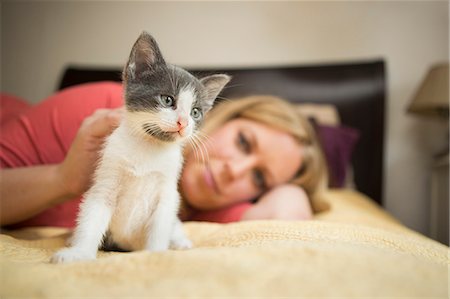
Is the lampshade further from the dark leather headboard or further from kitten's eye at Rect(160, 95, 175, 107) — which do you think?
kitten's eye at Rect(160, 95, 175, 107)

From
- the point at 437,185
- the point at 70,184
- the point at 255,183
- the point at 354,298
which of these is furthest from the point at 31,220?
the point at 437,185

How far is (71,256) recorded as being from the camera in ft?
1.78

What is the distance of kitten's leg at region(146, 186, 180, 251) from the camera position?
25.4 inches

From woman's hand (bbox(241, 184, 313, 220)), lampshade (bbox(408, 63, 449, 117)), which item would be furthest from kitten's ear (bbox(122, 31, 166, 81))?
lampshade (bbox(408, 63, 449, 117))

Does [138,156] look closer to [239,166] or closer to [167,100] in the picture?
[167,100]

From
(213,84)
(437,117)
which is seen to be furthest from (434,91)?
(213,84)

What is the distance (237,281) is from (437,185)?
2.16 m

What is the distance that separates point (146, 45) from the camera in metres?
0.59

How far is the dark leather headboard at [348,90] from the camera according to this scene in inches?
88.4

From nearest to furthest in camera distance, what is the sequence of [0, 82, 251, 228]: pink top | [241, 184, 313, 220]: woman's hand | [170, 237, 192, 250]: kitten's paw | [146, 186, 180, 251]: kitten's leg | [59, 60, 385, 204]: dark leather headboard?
1. [146, 186, 180, 251]: kitten's leg
2. [170, 237, 192, 250]: kitten's paw
3. [0, 82, 251, 228]: pink top
4. [241, 184, 313, 220]: woman's hand
5. [59, 60, 385, 204]: dark leather headboard

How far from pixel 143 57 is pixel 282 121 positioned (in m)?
0.91

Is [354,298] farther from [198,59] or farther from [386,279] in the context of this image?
[198,59]

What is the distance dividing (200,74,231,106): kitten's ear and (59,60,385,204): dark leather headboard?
154 centimetres

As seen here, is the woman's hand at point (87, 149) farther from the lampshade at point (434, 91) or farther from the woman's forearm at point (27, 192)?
the lampshade at point (434, 91)
